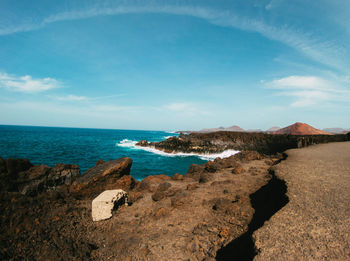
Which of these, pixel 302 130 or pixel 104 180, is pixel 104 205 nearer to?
pixel 104 180

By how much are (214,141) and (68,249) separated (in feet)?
113

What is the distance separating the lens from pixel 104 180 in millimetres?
7641

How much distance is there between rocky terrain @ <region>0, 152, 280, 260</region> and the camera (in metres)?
3.84

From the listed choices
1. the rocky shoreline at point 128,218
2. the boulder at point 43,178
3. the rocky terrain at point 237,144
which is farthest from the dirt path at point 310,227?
the rocky terrain at point 237,144

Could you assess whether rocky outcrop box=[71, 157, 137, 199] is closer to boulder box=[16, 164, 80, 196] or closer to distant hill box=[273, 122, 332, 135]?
boulder box=[16, 164, 80, 196]

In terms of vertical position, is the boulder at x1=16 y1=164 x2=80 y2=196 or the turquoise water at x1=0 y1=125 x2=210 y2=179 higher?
the boulder at x1=16 y1=164 x2=80 y2=196

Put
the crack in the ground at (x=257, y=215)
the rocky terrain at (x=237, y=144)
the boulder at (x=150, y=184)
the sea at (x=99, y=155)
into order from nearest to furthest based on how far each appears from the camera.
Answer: the crack in the ground at (x=257, y=215), the boulder at (x=150, y=184), the sea at (x=99, y=155), the rocky terrain at (x=237, y=144)

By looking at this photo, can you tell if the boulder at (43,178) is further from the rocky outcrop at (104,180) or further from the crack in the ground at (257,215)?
the crack in the ground at (257,215)

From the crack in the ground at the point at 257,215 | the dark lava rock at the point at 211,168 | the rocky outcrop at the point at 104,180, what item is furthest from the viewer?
the dark lava rock at the point at 211,168

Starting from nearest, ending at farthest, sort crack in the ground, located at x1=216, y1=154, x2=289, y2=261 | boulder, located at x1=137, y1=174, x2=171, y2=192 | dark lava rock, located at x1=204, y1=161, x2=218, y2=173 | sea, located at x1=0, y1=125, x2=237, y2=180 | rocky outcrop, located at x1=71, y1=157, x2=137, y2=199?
crack in the ground, located at x1=216, y1=154, x2=289, y2=261 < rocky outcrop, located at x1=71, y1=157, x2=137, y2=199 < boulder, located at x1=137, y1=174, x2=171, y2=192 < dark lava rock, located at x1=204, y1=161, x2=218, y2=173 < sea, located at x1=0, y1=125, x2=237, y2=180

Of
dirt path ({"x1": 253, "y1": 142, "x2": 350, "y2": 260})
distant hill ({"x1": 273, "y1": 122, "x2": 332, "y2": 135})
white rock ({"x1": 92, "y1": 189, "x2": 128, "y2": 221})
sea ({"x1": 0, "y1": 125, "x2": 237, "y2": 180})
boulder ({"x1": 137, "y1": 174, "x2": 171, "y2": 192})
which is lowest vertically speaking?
sea ({"x1": 0, "y1": 125, "x2": 237, "y2": 180})

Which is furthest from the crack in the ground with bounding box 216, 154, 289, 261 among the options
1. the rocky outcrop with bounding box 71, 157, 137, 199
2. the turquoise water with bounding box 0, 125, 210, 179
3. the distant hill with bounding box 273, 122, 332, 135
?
the distant hill with bounding box 273, 122, 332, 135

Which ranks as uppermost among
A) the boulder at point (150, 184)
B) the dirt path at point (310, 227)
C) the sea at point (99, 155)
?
the dirt path at point (310, 227)

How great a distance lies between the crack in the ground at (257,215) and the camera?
10.8 feet
